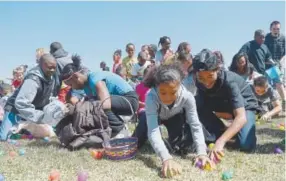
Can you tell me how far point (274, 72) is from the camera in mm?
9000

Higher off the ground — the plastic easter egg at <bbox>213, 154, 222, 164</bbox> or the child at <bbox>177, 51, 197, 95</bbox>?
the child at <bbox>177, 51, 197, 95</bbox>

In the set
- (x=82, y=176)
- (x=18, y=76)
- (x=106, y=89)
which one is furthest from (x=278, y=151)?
(x=18, y=76)

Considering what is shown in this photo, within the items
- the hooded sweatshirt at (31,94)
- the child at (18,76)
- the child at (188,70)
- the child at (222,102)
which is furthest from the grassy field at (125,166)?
the child at (18,76)

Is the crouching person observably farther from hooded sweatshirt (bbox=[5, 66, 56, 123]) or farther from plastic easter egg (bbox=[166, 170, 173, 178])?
plastic easter egg (bbox=[166, 170, 173, 178])

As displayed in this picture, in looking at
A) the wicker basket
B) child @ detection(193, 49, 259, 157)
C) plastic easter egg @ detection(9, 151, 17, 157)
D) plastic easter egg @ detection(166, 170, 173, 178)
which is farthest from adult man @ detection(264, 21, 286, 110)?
plastic easter egg @ detection(9, 151, 17, 157)

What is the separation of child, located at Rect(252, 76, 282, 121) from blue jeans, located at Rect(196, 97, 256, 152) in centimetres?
267

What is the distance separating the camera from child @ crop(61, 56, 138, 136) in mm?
4938

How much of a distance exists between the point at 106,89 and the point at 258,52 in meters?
5.22

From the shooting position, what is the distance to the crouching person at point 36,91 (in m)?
5.42

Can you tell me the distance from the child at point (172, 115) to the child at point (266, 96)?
135 inches

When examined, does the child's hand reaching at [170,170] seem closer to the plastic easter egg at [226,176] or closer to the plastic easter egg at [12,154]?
the plastic easter egg at [226,176]

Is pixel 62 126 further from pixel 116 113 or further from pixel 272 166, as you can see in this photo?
pixel 272 166

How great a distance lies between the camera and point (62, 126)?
4.84m

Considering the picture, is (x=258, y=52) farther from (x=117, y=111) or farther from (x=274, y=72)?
(x=117, y=111)
